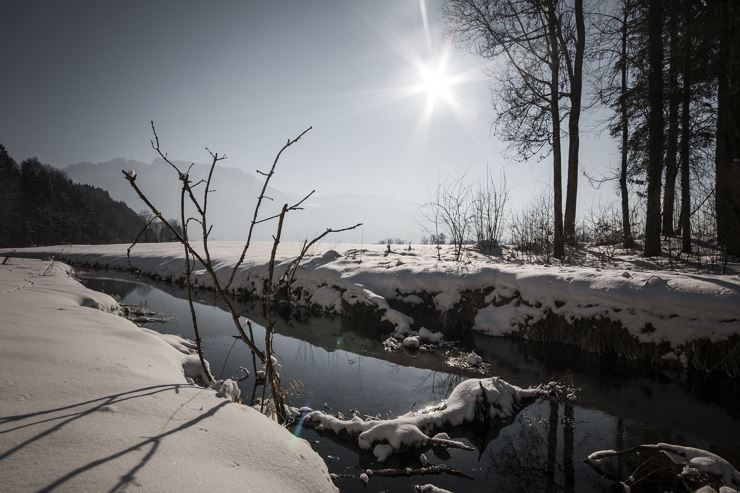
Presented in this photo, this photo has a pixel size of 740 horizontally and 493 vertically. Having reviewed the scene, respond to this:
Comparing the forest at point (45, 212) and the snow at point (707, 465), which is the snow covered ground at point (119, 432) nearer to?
the snow at point (707, 465)

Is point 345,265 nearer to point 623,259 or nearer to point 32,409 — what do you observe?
point 623,259

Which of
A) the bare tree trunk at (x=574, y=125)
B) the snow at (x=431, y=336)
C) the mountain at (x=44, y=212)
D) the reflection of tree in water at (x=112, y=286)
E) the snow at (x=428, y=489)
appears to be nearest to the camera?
the snow at (x=428, y=489)

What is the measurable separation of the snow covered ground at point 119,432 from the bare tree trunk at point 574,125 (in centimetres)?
1106

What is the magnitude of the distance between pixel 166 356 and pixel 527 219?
9.95 meters

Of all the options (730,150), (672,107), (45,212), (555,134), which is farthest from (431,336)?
(45,212)

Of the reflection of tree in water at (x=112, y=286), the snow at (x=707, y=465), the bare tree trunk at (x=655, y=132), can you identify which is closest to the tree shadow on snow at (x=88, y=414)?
the snow at (x=707, y=465)

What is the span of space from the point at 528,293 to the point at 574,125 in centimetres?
628

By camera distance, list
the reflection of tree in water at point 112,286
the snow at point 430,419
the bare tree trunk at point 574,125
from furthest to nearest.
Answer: the reflection of tree in water at point 112,286 < the bare tree trunk at point 574,125 < the snow at point 430,419

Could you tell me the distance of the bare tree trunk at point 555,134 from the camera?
30.3 feet

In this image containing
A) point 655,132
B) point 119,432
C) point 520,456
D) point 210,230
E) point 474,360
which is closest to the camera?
point 119,432

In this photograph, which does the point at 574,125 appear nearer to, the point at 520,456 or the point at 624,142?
the point at 624,142

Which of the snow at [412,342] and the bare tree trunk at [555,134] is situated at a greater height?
the bare tree trunk at [555,134]

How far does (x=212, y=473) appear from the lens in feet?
Result: 4.07

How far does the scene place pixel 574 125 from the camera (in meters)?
10.0
